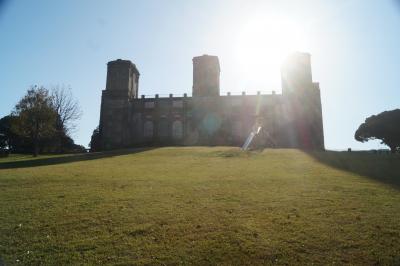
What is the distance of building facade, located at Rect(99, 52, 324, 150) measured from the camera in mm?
54469

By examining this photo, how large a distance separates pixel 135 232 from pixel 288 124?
4814 cm

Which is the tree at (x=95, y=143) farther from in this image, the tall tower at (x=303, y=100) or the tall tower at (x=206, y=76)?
the tall tower at (x=303, y=100)

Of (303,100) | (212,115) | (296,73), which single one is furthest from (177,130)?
(296,73)

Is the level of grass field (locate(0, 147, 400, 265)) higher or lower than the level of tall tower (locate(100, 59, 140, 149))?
lower

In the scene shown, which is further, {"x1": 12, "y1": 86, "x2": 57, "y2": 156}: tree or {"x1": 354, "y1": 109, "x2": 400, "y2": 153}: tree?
{"x1": 354, "y1": 109, "x2": 400, "y2": 153}: tree

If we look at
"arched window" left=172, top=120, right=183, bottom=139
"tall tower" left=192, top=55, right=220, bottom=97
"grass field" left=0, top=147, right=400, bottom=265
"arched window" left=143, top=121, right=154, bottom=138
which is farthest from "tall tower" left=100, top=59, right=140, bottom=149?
"grass field" left=0, top=147, right=400, bottom=265

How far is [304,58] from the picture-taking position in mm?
57594

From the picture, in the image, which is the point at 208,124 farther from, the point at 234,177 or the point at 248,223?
the point at 248,223

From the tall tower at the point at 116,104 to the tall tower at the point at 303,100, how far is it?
87.2 ft

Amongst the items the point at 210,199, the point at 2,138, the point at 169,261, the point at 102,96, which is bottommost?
the point at 169,261

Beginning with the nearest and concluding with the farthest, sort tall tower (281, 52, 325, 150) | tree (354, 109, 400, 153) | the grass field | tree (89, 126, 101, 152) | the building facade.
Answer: the grass field
tree (354, 109, 400, 153)
tall tower (281, 52, 325, 150)
the building facade
tree (89, 126, 101, 152)

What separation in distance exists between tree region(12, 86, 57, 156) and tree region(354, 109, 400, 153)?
48338 mm

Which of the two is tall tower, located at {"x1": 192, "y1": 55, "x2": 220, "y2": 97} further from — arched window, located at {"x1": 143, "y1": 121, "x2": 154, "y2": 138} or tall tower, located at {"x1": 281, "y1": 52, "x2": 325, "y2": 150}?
tall tower, located at {"x1": 281, "y1": 52, "x2": 325, "y2": 150}

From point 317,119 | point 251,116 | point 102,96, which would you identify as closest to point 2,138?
point 102,96
